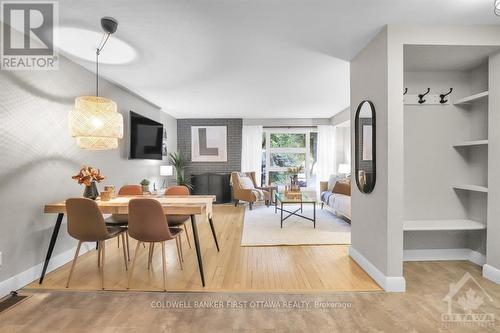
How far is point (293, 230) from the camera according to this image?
13.6 ft

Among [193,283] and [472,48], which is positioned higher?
[472,48]

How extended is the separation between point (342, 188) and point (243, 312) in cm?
406

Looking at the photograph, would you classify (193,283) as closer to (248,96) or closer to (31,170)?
(31,170)

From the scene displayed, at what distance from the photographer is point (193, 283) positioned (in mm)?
2389

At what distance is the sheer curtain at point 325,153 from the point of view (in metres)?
7.14

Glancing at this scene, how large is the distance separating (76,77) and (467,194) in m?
4.77

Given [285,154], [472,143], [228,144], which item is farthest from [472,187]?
[228,144]

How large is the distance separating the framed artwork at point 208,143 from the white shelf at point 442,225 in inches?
206

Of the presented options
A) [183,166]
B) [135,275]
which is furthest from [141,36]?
[183,166]

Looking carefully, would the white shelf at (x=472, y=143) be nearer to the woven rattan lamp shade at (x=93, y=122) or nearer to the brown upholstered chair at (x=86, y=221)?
the woven rattan lamp shade at (x=93, y=122)

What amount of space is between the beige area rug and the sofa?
19 cm

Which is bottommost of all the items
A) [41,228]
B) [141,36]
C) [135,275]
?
[135,275]

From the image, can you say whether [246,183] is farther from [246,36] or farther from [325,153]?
[246,36]

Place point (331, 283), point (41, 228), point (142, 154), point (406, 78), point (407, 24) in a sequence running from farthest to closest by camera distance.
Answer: point (142, 154), point (406, 78), point (41, 228), point (331, 283), point (407, 24)
